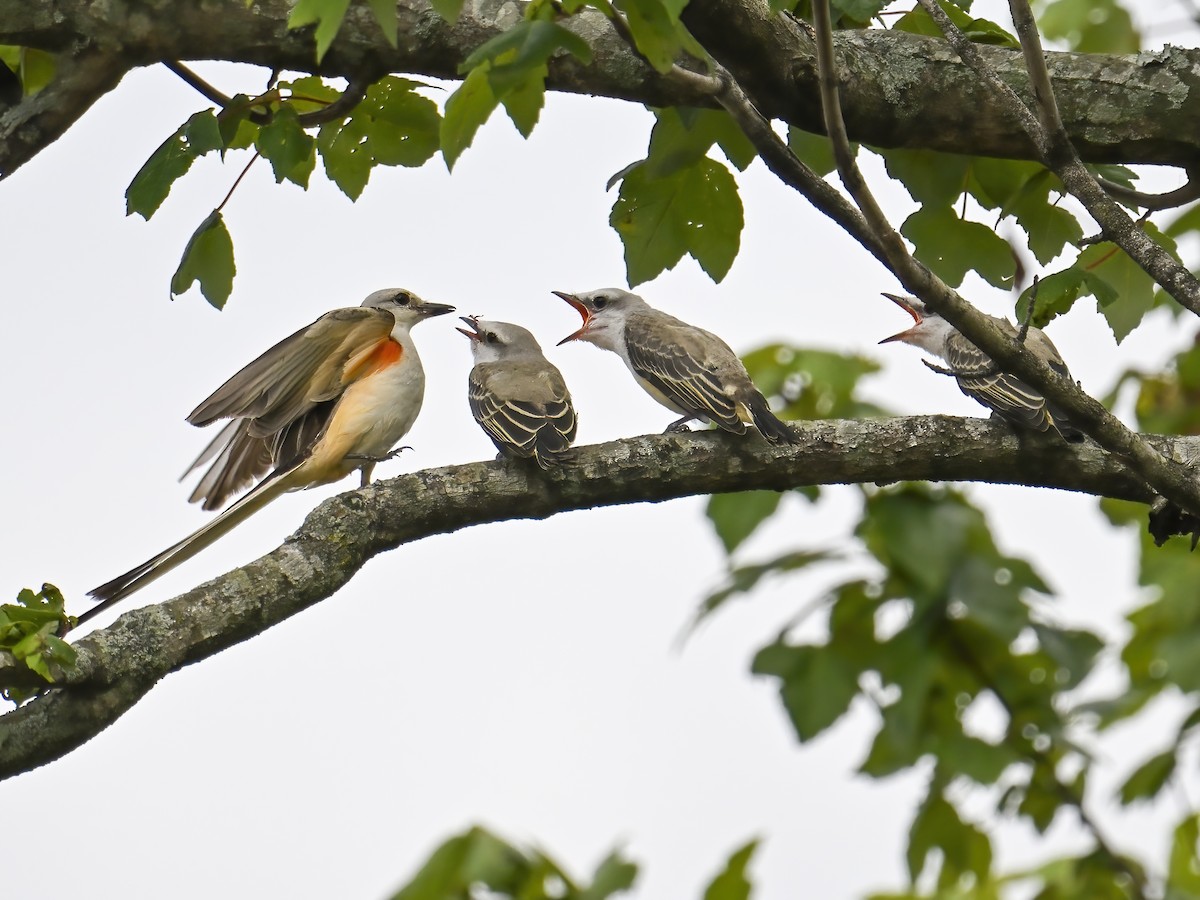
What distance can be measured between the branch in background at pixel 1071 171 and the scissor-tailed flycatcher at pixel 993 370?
17.3 inches

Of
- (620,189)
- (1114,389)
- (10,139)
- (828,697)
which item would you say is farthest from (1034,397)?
(1114,389)

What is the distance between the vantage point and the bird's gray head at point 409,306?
8.94 m

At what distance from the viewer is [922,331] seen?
9.49 metres

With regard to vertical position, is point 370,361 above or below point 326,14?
above

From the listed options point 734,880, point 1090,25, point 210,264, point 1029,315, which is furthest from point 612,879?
point 1090,25

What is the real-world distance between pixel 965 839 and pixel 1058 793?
0.60 meters

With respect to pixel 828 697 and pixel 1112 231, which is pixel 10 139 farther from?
pixel 828 697

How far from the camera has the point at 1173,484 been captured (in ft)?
14.8

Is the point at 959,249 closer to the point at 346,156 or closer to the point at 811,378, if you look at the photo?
the point at 346,156

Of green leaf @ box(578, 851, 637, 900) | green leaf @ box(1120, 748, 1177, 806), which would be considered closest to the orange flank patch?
green leaf @ box(578, 851, 637, 900)

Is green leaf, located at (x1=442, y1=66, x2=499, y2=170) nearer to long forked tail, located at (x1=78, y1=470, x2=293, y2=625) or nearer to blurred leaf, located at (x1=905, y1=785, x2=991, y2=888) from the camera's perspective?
long forked tail, located at (x1=78, y1=470, x2=293, y2=625)

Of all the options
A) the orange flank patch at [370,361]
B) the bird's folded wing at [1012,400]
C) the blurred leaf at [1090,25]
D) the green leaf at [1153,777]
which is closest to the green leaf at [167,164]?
the orange flank patch at [370,361]

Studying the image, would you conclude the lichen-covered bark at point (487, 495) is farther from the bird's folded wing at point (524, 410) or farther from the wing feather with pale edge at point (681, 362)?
the wing feather with pale edge at point (681, 362)

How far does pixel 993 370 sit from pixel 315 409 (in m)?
4.15
